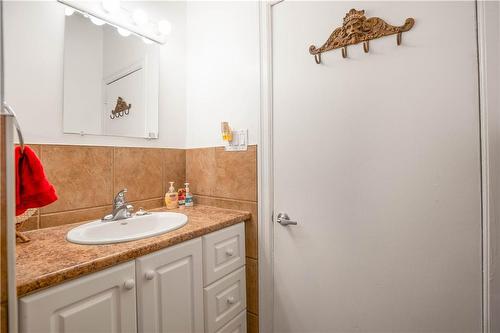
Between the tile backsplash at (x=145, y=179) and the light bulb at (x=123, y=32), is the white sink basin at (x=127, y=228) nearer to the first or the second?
the tile backsplash at (x=145, y=179)

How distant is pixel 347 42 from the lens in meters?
1.18

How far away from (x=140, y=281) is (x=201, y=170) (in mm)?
897

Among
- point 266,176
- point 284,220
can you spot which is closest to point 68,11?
point 266,176

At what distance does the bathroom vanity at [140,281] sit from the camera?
27.7 inches

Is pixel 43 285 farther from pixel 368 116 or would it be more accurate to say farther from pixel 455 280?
pixel 455 280

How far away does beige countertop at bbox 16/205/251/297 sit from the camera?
69 cm

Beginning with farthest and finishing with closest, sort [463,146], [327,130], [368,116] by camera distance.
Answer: [327,130] → [368,116] → [463,146]

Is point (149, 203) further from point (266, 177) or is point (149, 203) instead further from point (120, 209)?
point (266, 177)

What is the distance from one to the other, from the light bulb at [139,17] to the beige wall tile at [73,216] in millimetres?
1131

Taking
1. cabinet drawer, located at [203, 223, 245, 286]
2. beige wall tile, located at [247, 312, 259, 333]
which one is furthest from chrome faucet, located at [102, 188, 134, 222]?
beige wall tile, located at [247, 312, 259, 333]

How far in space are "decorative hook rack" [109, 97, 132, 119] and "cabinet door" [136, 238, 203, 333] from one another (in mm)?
881

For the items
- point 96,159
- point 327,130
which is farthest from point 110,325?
point 327,130

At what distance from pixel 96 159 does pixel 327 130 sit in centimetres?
123

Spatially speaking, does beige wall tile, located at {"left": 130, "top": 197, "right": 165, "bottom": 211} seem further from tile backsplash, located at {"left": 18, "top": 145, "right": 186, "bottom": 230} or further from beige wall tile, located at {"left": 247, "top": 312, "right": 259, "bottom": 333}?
beige wall tile, located at {"left": 247, "top": 312, "right": 259, "bottom": 333}
